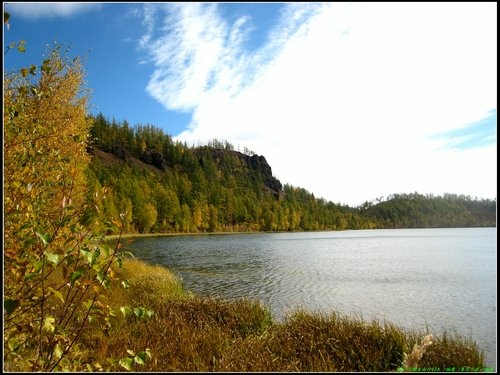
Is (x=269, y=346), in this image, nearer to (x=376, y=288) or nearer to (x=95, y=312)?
(x=95, y=312)

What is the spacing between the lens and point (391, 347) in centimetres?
938

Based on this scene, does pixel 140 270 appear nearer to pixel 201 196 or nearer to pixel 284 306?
pixel 284 306

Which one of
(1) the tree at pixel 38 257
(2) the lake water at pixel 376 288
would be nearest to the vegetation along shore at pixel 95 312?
(1) the tree at pixel 38 257

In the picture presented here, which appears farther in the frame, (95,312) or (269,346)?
(269,346)

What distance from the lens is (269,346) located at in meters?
9.70

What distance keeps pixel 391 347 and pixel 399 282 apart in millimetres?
19383

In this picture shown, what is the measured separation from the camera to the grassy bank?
771 cm

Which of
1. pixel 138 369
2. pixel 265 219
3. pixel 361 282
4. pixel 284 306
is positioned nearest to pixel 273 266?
pixel 361 282

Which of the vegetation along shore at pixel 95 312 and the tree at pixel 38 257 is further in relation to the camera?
the vegetation along shore at pixel 95 312

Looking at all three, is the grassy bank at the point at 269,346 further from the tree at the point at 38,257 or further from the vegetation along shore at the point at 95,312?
the tree at the point at 38,257

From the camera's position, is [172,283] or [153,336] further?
[172,283]

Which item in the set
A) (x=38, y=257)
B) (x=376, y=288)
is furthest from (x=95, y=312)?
(x=376, y=288)

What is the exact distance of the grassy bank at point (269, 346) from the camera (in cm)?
771

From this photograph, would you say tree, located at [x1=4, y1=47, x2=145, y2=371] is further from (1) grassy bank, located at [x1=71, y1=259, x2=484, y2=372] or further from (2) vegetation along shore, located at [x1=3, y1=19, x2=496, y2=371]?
(1) grassy bank, located at [x1=71, y1=259, x2=484, y2=372]
